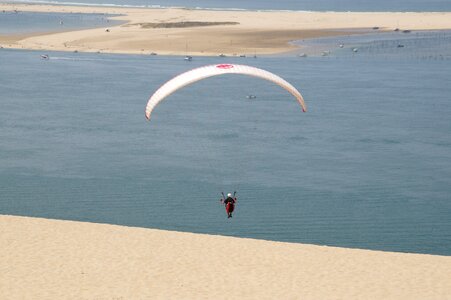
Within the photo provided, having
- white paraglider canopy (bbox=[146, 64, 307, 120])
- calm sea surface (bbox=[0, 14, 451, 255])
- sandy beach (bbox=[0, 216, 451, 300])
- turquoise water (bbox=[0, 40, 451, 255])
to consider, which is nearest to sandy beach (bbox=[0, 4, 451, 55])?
calm sea surface (bbox=[0, 14, 451, 255])

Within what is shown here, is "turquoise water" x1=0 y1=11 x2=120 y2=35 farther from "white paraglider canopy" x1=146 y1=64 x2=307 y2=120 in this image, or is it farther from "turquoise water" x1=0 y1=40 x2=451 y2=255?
"white paraglider canopy" x1=146 y1=64 x2=307 y2=120

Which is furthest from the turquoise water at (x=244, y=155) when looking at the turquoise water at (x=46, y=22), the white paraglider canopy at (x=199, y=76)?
the turquoise water at (x=46, y=22)

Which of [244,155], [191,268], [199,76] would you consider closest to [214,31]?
[244,155]

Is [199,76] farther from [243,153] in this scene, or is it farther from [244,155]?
[243,153]

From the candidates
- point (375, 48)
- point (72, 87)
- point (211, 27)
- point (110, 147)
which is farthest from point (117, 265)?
point (211, 27)

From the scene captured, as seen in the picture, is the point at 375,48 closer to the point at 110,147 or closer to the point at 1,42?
the point at 1,42

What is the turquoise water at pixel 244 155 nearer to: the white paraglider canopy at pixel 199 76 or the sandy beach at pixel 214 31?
the white paraglider canopy at pixel 199 76

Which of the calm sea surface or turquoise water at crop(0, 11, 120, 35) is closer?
the calm sea surface
